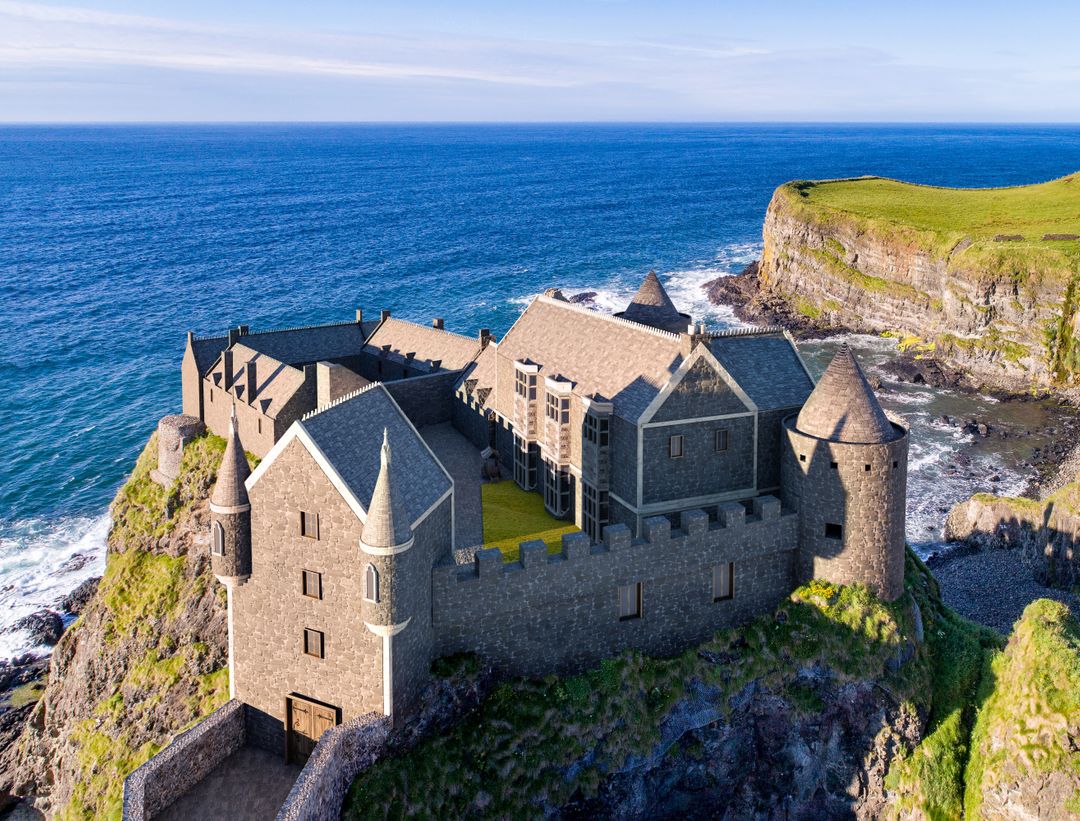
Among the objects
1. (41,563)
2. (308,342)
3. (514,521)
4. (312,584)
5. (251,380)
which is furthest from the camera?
(41,563)

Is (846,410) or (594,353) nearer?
(846,410)

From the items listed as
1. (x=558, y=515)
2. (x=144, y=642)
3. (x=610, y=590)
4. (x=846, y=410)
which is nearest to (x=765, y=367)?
(x=846, y=410)

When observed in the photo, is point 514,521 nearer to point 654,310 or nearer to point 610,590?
point 610,590

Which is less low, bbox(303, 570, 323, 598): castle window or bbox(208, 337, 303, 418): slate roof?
bbox(208, 337, 303, 418): slate roof

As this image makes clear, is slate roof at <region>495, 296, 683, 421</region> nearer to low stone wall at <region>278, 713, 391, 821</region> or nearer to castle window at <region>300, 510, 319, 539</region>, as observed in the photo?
castle window at <region>300, 510, 319, 539</region>

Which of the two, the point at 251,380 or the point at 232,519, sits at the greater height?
the point at 251,380

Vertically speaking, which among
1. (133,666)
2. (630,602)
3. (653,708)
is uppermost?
(630,602)

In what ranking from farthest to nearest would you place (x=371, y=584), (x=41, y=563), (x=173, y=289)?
(x=173, y=289) < (x=41, y=563) < (x=371, y=584)

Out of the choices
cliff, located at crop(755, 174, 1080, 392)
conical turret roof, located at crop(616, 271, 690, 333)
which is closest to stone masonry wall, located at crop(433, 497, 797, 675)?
conical turret roof, located at crop(616, 271, 690, 333)
